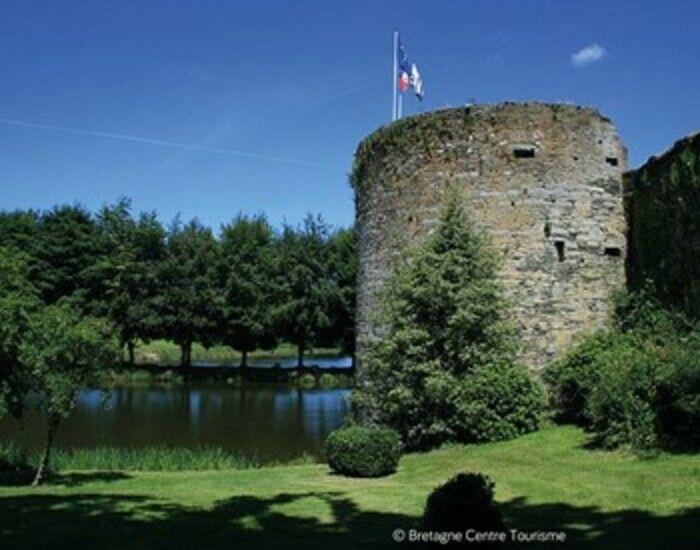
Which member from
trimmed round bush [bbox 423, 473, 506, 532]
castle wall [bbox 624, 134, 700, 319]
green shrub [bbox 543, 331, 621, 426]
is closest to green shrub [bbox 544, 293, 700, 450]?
green shrub [bbox 543, 331, 621, 426]

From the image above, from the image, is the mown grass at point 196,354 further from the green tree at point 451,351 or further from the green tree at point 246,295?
the green tree at point 451,351

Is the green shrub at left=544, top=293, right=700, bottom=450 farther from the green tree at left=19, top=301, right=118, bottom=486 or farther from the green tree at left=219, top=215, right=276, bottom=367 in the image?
the green tree at left=219, top=215, right=276, bottom=367

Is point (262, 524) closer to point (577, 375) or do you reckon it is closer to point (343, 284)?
point (577, 375)

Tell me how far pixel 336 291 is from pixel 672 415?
35.4 m

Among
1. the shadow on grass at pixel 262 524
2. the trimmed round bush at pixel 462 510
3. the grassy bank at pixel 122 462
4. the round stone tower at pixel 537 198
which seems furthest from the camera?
the round stone tower at pixel 537 198

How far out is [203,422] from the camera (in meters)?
30.5

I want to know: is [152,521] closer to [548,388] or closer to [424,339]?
[424,339]

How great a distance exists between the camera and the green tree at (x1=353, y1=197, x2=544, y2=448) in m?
18.4

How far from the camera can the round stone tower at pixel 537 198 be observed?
66.2 ft

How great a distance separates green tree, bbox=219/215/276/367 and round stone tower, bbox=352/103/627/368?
1195 inches

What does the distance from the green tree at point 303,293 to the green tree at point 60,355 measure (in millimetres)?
33344

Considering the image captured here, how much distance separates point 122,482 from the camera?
52.0ft

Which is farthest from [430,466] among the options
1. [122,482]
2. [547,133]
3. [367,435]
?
[547,133]

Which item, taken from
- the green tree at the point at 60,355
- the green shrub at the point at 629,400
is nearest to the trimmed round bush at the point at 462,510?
the green shrub at the point at 629,400
